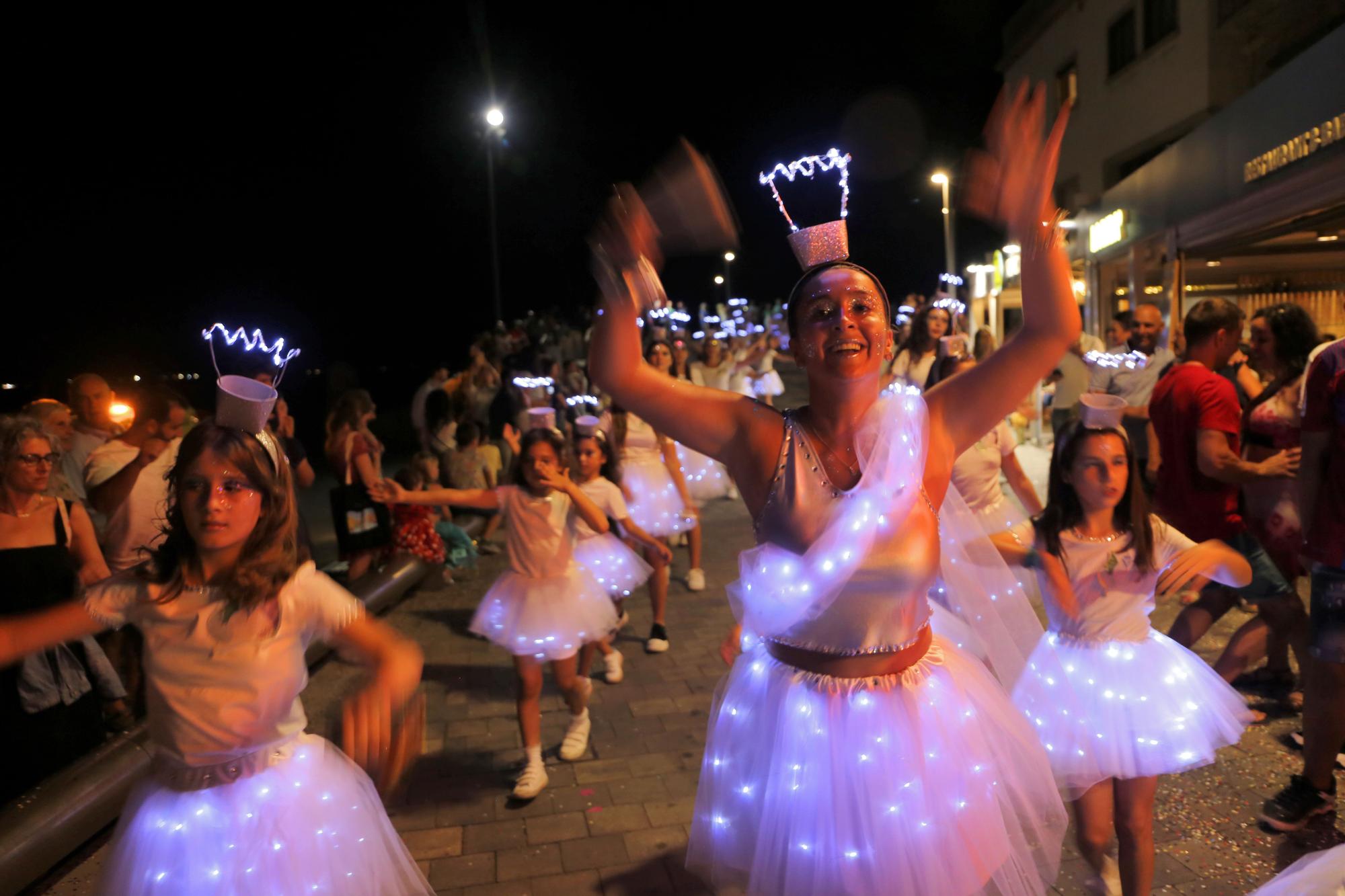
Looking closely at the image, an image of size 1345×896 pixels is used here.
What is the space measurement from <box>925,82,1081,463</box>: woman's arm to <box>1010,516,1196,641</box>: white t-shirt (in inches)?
41.1

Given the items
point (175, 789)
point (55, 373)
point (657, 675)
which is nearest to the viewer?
point (175, 789)

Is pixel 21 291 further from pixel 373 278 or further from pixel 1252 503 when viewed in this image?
pixel 1252 503

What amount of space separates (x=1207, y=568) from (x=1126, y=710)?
1.96ft

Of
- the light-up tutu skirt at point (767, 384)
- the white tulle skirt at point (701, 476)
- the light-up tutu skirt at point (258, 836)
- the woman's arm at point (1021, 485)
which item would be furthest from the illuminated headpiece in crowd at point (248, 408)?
the light-up tutu skirt at point (767, 384)

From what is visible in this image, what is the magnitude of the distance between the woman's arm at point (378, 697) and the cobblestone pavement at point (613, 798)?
11cm

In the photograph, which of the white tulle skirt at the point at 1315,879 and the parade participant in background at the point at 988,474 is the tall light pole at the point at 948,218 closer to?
the parade participant in background at the point at 988,474

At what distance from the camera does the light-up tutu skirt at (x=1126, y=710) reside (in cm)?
306

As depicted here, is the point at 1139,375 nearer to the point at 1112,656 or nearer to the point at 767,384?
the point at 1112,656

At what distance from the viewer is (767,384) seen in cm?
1594

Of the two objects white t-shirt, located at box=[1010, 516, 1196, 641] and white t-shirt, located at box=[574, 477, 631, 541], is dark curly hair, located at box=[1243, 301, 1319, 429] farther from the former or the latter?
white t-shirt, located at box=[574, 477, 631, 541]

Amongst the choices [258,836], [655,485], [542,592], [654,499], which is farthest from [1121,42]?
[258,836]

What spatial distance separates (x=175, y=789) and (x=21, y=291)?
89.5 feet

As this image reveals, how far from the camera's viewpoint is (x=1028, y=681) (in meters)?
3.17

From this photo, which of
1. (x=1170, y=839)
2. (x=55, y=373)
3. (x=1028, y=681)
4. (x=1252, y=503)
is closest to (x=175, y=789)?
(x=1028, y=681)
